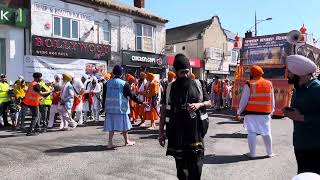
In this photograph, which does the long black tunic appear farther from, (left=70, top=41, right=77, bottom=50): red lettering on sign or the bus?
(left=70, top=41, right=77, bottom=50): red lettering on sign

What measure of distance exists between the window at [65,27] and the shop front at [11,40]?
2.48m

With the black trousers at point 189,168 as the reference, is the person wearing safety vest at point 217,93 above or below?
above

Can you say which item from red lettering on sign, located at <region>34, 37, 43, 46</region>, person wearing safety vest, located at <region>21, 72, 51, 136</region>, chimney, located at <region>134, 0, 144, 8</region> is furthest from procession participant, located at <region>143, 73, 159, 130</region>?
chimney, located at <region>134, 0, 144, 8</region>

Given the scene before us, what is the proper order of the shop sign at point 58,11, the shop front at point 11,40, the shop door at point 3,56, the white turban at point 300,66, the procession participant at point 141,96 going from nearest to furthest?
the white turban at point 300,66
the procession participant at point 141,96
the shop front at point 11,40
the shop door at point 3,56
the shop sign at point 58,11

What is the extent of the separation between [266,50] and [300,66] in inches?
524

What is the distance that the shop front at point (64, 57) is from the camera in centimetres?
2120

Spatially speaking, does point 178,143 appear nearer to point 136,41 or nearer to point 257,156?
point 257,156

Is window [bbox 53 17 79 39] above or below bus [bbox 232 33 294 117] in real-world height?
above

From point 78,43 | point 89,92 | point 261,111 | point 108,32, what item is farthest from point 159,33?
point 261,111

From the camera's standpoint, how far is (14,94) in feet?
45.4

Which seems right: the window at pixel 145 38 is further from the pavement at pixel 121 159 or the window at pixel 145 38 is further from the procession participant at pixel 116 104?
the procession participant at pixel 116 104

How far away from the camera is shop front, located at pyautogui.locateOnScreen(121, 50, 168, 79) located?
2748cm

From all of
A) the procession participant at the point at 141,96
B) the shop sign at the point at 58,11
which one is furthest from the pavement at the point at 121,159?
the shop sign at the point at 58,11

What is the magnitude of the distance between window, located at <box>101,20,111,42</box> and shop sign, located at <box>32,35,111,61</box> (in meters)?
0.80
